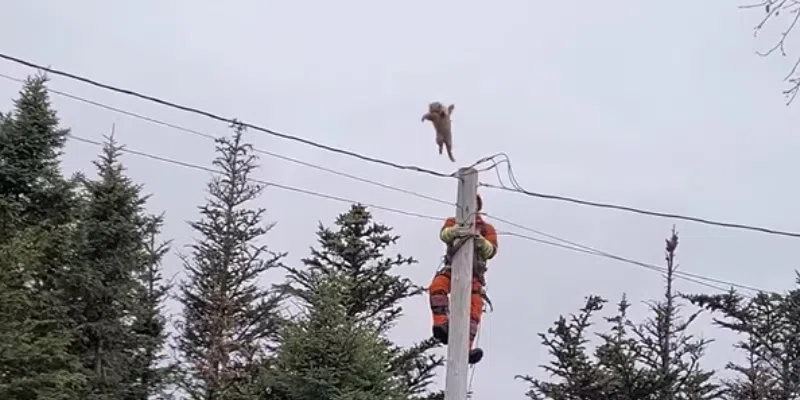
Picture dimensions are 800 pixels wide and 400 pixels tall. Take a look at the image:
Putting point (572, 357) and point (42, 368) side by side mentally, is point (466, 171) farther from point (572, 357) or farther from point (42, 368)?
point (572, 357)

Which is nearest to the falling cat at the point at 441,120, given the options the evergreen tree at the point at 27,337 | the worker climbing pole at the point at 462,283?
the worker climbing pole at the point at 462,283

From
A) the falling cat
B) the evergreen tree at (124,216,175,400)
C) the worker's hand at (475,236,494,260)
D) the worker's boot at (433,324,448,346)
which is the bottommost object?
the worker's boot at (433,324,448,346)

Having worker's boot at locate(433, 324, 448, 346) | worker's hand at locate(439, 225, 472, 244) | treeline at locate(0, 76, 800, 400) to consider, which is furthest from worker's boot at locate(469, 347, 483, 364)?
treeline at locate(0, 76, 800, 400)

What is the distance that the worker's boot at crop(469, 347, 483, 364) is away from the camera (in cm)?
553

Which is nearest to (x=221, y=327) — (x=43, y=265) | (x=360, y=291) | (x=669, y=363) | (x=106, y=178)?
(x=360, y=291)

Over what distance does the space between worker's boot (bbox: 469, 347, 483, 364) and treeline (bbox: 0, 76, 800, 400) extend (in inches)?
210

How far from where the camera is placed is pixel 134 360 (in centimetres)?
1544

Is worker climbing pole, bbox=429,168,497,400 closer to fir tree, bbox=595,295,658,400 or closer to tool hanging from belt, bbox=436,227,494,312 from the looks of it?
tool hanging from belt, bbox=436,227,494,312

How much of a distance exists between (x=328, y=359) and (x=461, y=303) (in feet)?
19.3

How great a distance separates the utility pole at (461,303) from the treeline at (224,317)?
557 cm

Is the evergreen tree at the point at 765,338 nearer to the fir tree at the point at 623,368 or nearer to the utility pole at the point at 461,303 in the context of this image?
the fir tree at the point at 623,368

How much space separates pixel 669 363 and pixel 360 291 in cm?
491

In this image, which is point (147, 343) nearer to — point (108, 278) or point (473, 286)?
point (108, 278)

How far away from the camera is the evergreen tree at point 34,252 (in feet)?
37.6
